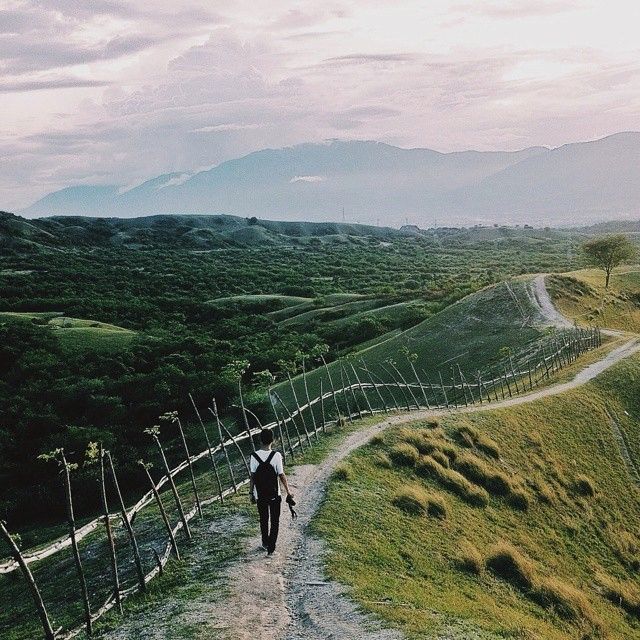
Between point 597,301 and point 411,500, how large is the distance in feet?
171

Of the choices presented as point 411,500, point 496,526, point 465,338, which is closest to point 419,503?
point 411,500

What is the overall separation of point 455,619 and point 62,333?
5752 cm

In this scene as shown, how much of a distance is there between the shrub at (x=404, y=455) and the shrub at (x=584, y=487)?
291 inches

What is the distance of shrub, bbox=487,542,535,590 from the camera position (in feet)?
53.1

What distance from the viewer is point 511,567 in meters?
16.5

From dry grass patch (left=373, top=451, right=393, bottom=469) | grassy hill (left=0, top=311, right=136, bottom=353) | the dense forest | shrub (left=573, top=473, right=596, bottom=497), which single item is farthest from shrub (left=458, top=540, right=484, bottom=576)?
grassy hill (left=0, top=311, right=136, bottom=353)

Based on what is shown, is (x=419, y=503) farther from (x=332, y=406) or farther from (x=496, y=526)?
(x=332, y=406)

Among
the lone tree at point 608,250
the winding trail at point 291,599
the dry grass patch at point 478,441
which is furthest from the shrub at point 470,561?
the lone tree at point 608,250

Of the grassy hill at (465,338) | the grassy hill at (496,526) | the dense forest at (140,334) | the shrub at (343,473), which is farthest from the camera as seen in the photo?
the grassy hill at (465,338)

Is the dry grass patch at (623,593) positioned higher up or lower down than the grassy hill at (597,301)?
lower down

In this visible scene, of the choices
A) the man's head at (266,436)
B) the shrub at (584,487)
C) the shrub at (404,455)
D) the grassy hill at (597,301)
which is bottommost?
the shrub at (584,487)

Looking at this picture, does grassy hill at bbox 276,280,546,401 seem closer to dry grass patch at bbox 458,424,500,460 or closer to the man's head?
dry grass patch at bbox 458,424,500,460

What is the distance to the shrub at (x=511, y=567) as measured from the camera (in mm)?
16172

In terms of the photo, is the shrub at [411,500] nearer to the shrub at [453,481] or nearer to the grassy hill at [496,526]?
the grassy hill at [496,526]
